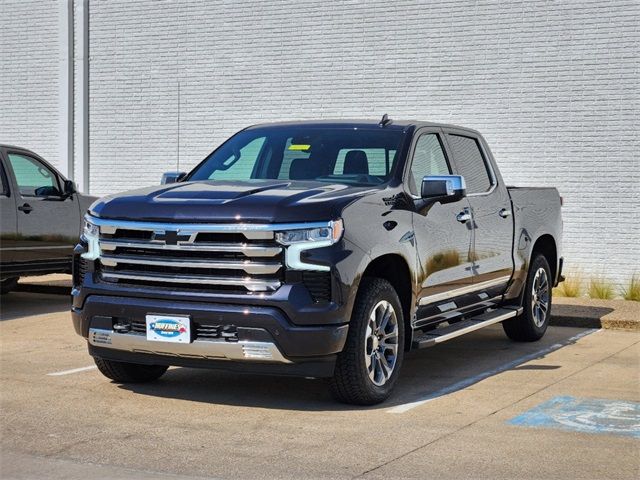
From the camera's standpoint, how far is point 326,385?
25.7 feet

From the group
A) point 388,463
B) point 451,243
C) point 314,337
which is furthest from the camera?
point 451,243

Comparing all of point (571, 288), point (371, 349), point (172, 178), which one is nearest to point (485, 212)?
point (371, 349)

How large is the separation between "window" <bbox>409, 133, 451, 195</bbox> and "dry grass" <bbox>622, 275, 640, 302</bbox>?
19.5 feet

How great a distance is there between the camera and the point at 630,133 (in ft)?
47.2

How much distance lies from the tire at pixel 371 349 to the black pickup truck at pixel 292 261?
0.01 m

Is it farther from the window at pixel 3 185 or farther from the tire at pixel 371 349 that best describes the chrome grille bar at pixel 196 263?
the window at pixel 3 185

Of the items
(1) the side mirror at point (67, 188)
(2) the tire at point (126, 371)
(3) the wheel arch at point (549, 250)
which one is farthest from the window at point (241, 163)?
(1) the side mirror at point (67, 188)

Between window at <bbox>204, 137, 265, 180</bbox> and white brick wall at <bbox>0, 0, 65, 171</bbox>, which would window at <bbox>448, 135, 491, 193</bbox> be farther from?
white brick wall at <bbox>0, 0, 65, 171</bbox>

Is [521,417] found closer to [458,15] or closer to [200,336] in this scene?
[200,336]

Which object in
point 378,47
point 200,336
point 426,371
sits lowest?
point 426,371

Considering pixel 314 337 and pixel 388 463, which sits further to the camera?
pixel 314 337

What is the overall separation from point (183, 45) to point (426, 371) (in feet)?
33.5

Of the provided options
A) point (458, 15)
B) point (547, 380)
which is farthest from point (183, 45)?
point (547, 380)

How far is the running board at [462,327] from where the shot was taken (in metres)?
8.05
